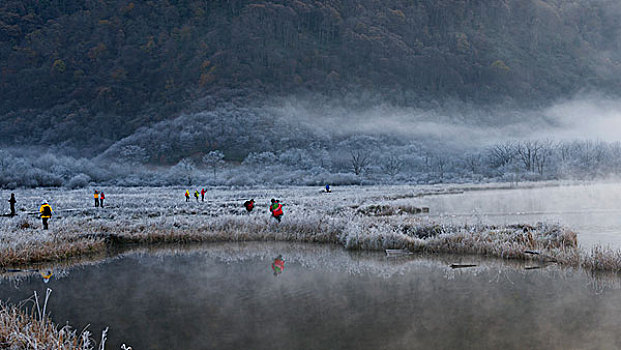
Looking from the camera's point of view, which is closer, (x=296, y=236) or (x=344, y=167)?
(x=296, y=236)

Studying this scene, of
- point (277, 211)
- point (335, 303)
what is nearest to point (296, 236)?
point (277, 211)

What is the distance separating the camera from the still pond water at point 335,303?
9438mm

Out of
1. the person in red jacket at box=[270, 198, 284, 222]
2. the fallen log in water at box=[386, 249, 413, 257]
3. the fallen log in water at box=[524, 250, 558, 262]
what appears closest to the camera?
the fallen log in water at box=[524, 250, 558, 262]

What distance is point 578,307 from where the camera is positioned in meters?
11.1

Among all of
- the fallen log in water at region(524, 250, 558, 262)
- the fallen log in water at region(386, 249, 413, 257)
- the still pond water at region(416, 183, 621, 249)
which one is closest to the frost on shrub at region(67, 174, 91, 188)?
the still pond water at region(416, 183, 621, 249)

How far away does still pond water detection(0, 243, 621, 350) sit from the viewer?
944cm

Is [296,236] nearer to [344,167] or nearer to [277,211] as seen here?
[277,211]

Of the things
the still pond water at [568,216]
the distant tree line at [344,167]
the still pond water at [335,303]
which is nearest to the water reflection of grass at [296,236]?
the still pond water at [335,303]

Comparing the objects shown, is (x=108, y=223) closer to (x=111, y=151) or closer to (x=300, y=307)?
(x=300, y=307)

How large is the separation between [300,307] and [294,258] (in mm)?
6713

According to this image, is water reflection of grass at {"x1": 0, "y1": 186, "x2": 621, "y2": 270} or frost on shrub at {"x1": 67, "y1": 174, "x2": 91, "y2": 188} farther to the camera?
frost on shrub at {"x1": 67, "y1": 174, "x2": 91, "y2": 188}

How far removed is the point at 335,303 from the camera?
1182cm

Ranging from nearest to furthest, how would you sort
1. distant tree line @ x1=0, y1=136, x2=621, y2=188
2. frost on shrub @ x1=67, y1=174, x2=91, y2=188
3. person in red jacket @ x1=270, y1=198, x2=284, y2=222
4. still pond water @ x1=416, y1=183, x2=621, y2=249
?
still pond water @ x1=416, y1=183, x2=621, y2=249
person in red jacket @ x1=270, y1=198, x2=284, y2=222
frost on shrub @ x1=67, y1=174, x2=91, y2=188
distant tree line @ x1=0, y1=136, x2=621, y2=188

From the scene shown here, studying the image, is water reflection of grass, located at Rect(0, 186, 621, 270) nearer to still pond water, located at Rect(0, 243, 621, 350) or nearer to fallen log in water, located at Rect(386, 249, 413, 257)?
fallen log in water, located at Rect(386, 249, 413, 257)
